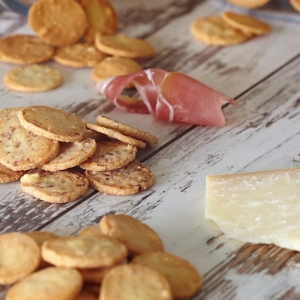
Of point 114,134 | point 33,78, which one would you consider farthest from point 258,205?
point 33,78

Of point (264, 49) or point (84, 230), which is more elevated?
point (264, 49)

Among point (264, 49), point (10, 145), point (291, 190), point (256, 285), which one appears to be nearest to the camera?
point (256, 285)

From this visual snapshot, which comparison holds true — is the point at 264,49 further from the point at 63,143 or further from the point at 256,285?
the point at 256,285

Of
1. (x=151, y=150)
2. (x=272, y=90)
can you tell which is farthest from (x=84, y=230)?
(x=272, y=90)

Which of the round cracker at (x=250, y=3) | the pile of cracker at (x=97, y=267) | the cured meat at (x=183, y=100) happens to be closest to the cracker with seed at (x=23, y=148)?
the pile of cracker at (x=97, y=267)

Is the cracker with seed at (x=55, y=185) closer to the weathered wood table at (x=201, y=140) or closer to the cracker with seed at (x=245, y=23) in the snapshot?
the weathered wood table at (x=201, y=140)

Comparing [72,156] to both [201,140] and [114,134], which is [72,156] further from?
[201,140]

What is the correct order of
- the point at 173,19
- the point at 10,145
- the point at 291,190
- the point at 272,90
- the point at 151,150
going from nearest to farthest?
the point at 291,190 → the point at 10,145 → the point at 151,150 → the point at 272,90 → the point at 173,19
